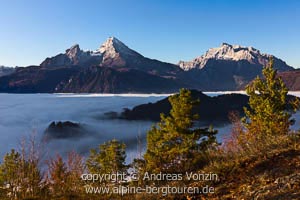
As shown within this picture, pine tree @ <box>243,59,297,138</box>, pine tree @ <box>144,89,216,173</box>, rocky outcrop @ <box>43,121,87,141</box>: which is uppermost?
pine tree @ <box>243,59,297,138</box>

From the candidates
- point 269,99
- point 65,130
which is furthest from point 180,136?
point 65,130

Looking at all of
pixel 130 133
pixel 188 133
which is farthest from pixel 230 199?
pixel 130 133

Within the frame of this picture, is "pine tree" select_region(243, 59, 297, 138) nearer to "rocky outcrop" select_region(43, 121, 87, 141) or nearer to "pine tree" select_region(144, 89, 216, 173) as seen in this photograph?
"pine tree" select_region(144, 89, 216, 173)

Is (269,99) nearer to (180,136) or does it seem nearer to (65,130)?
(180,136)

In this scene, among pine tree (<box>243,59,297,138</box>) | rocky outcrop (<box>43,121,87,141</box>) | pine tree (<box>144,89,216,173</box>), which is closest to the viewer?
pine tree (<box>144,89,216,173</box>)

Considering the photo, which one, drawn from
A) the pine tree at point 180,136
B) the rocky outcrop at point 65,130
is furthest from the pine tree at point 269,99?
the rocky outcrop at point 65,130

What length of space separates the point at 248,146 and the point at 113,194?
17.1ft

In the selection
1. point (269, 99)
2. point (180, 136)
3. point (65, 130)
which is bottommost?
point (65, 130)

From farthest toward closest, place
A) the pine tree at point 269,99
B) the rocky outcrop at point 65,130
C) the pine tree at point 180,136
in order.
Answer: the rocky outcrop at point 65,130, the pine tree at point 269,99, the pine tree at point 180,136

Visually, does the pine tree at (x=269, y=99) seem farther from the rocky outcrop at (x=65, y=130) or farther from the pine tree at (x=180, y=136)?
the rocky outcrop at (x=65, y=130)

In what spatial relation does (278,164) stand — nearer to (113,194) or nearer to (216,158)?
(216,158)

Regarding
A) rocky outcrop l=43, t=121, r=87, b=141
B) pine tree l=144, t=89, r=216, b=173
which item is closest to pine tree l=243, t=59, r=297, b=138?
pine tree l=144, t=89, r=216, b=173

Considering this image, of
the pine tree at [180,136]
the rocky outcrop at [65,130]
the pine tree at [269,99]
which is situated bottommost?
the rocky outcrop at [65,130]

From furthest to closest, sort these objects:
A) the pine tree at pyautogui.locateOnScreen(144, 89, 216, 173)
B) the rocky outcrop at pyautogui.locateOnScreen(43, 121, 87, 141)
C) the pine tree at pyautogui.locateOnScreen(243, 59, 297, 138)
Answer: the rocky outcrop at pyautogui.locateOnScreen(43, 121, 87, 141), the pine tree at pyautogui.locateOnScreen(243, 59, 297, 138), the pine tree at pyautogui.locateOnScreen(144, 89, 216, 173)
